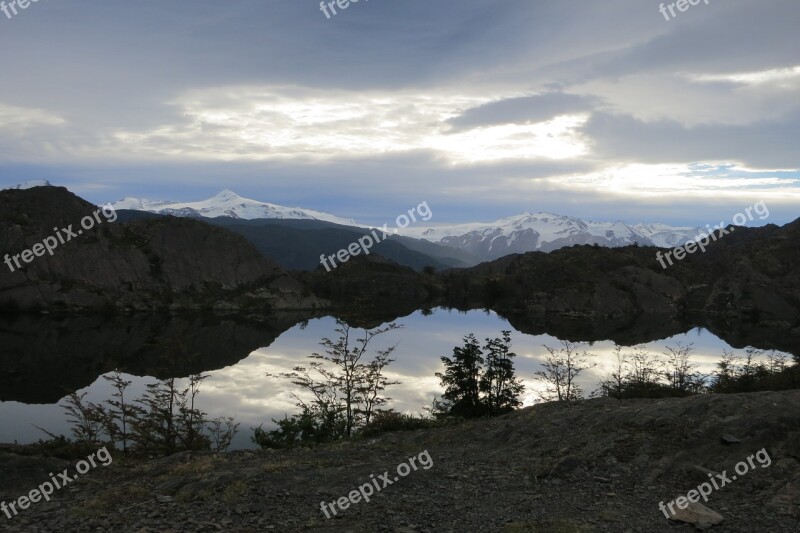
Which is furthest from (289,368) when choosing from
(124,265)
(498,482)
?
(124,265)

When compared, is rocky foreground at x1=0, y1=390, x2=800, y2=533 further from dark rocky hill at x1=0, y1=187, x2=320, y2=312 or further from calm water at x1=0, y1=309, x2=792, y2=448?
dark rocky hill at x1=0, y1=187, x2=320, y2=312

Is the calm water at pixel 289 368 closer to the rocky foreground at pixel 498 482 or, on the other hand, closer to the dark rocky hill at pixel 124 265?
the rocky foreground at pixel 498 482

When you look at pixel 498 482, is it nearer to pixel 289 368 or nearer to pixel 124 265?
pixel 289 368

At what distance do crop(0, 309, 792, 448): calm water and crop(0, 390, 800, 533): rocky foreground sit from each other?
1281 cm

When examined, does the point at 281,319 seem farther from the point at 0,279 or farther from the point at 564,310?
the point at 564,310

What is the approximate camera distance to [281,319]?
4242 inches

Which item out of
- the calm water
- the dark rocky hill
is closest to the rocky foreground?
the calm water

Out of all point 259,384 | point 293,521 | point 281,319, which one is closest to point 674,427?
point 293,521

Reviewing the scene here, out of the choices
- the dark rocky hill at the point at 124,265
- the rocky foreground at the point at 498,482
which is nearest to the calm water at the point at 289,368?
the rocky foreground at the point at 498,482

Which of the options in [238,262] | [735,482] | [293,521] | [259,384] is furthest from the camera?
[238,262]

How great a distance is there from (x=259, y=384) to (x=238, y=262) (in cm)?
9540

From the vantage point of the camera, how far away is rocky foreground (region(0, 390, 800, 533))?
10.2 metres

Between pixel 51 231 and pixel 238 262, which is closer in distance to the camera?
pixel 51 231

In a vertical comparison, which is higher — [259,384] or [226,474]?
[226,474]
